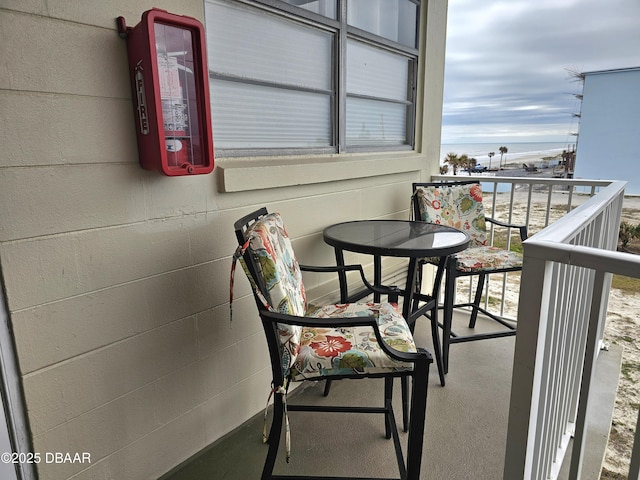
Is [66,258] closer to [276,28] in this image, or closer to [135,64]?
[135,64]

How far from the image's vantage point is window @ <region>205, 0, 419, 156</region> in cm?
179

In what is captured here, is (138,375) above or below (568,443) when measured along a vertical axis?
above

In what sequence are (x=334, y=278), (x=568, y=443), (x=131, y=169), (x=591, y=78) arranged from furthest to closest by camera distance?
(x=591, y=78), (x=334, y=278), (x=568, y=443), (x=131, y=169)

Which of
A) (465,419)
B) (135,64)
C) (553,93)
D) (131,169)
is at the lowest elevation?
(465,419)

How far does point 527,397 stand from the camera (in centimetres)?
102

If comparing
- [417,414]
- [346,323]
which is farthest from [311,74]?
[417,414]

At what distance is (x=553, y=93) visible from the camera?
10.1 meters

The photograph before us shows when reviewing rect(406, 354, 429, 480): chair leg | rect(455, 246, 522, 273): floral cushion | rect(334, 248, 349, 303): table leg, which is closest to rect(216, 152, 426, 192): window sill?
rect(334, 248, 349, 303): table leg

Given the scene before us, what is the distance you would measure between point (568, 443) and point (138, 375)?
6.13 feet

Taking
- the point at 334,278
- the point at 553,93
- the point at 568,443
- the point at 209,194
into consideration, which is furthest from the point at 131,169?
the point at 553,93

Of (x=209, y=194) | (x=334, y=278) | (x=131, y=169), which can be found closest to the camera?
(x=131, y=169)

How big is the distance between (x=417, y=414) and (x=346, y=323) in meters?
0.42

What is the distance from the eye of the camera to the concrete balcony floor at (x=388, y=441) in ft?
5.51

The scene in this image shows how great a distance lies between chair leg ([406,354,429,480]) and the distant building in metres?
8.83
